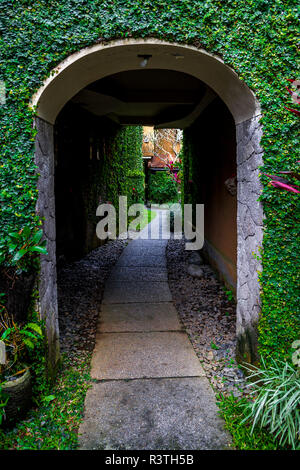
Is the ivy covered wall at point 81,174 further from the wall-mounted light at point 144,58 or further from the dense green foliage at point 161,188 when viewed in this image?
the dense green foliage at point 161,188

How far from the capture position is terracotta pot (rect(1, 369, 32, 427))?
6.64 feet

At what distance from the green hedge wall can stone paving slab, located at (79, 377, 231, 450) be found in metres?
0.71

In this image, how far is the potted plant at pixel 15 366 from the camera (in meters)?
2.03

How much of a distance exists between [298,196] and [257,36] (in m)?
1.15

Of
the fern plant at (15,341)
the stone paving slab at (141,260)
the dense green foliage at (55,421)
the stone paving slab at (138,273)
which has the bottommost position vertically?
the dense green foliage at (55,421)

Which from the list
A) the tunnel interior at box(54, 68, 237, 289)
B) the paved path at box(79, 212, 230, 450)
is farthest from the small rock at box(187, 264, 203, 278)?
the paved path at box(79, 212, 230, 450)

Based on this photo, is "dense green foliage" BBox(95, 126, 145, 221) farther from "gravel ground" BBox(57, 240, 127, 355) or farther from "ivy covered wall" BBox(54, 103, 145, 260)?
"gravel ground" BBox(57, 240, 127, 355)

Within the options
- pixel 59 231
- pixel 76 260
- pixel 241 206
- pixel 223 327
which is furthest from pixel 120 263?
pixel 241 206

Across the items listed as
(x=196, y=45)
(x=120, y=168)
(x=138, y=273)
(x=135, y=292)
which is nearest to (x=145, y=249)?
(x=138, y=273)

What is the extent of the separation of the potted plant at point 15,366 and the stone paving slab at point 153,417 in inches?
17.5

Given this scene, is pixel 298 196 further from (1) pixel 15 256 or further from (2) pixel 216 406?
(1) pixel 15 256

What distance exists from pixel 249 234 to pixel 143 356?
1429mm

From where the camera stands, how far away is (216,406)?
2.22m

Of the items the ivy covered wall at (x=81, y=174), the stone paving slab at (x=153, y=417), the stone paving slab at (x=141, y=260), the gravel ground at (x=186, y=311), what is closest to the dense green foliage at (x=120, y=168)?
the ivy covered wall at (x=81, y=174)
